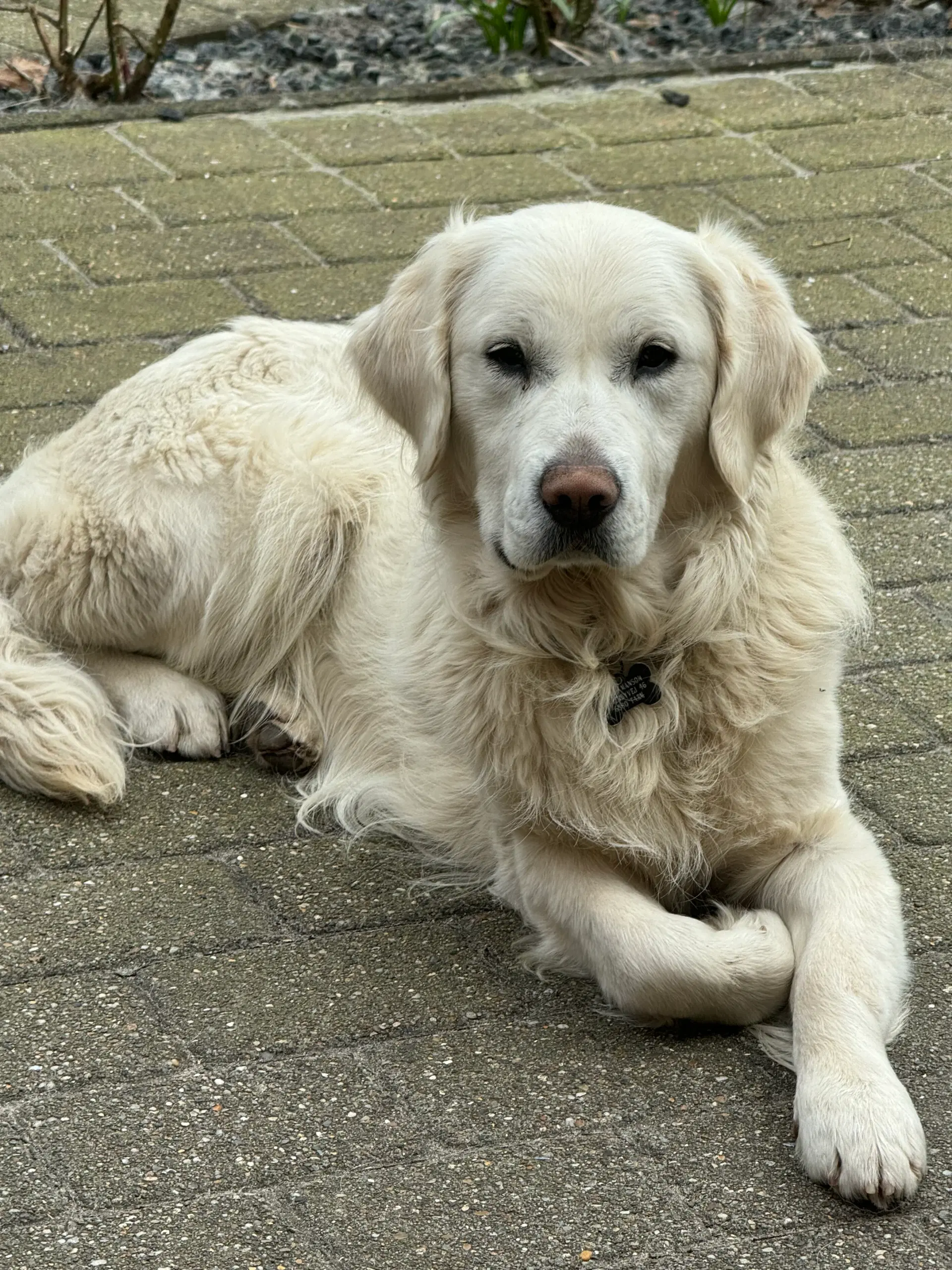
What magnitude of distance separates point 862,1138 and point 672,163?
4.93 meters

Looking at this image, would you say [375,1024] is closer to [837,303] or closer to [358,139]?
[837,303]

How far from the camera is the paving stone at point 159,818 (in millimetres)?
3467

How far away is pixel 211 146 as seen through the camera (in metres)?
6.84

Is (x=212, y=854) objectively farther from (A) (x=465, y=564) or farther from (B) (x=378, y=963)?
(A) (x=465, y=564)

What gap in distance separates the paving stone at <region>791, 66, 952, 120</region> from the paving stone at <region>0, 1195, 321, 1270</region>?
19.4ft

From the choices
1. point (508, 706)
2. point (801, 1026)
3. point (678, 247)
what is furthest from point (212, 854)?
point (678, 247)

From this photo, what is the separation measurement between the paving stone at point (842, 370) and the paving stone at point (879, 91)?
2.33 metres

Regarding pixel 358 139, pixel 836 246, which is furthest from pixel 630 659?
pixel 358 139

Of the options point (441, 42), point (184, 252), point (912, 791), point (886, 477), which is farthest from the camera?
point (441, 42)

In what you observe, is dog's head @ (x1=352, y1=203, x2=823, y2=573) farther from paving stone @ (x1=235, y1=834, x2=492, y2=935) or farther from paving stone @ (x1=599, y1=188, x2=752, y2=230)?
paving stone @ (x1=599, y1=188, x2=752, y2=230)

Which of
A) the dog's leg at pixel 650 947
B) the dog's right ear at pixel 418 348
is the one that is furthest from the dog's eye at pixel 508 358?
the dog's leg at pixel 650 947

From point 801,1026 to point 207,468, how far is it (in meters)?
1.99

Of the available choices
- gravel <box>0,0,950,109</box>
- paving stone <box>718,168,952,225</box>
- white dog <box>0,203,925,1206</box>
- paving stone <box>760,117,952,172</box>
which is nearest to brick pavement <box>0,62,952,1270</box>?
white dog <box>0,203,925,1206</box>

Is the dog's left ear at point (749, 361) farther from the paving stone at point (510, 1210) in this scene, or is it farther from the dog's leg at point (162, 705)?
the dog's leg at point (162, 705)
